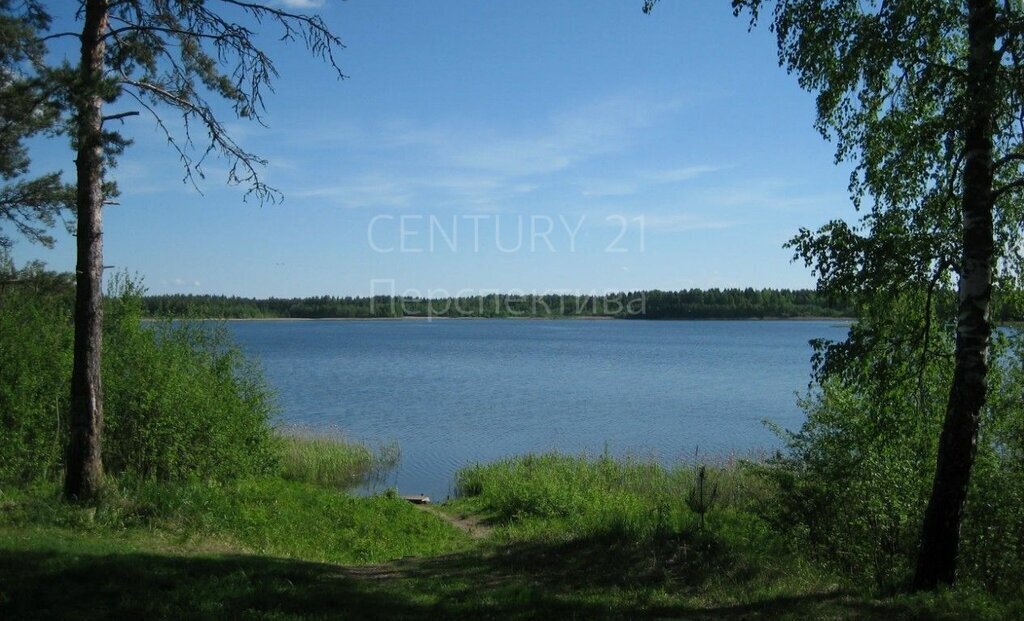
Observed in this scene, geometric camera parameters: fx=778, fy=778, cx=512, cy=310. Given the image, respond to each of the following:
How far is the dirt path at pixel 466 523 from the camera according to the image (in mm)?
14289

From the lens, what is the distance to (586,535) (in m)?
10.3

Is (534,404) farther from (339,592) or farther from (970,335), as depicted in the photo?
(970,335)

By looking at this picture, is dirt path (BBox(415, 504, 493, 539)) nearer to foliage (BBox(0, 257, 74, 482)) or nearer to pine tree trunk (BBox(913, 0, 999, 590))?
foliage (BBox(0, 257, 74, 482))

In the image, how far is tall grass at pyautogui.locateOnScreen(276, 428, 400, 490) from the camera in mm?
21766

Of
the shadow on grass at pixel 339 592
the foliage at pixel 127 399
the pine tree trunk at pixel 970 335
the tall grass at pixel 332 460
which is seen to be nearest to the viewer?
the shadow on grass at pixel 339 592

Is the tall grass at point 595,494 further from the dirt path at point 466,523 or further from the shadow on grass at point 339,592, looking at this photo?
the shadow on grass at point 339,592

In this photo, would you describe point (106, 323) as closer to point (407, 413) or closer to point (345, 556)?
point (345, 556)

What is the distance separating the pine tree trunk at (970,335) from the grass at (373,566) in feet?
2.28

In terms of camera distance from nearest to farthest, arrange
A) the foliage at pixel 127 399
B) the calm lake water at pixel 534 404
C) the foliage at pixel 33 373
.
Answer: the foliage at pixel 33 373, the foliage at pixel 127 399, the calm lake water at pixel 534 404

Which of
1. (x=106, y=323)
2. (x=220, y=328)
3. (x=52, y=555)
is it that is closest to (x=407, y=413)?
(x=220, y=328)

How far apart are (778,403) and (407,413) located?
1779 cm

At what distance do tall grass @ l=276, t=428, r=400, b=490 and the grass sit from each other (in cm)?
743

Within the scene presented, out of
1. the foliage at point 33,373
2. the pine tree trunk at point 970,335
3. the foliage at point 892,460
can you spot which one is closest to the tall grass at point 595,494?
the foliage at point 892,460

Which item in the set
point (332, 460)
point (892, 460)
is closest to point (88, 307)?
point (892, 460)
